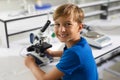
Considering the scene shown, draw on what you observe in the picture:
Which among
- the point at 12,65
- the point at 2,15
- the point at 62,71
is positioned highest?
the point at 2,15

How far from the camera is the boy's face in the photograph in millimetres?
1119

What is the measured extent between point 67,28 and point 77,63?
0.23m

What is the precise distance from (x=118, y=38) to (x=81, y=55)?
100 cm

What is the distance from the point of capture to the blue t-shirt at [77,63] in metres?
1.06

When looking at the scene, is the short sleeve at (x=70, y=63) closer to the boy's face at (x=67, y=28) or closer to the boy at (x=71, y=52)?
the boy at (x=71, y=52)

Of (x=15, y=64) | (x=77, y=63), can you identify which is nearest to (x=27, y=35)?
(x=15, y=64)

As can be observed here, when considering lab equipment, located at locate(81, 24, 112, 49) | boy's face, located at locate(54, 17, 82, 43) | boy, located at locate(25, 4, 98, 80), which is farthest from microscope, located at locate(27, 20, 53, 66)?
lab equipment, located at locate(81, 24, 112, 49)

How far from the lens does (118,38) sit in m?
1.94

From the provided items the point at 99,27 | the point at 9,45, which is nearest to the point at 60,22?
the point at 9,45

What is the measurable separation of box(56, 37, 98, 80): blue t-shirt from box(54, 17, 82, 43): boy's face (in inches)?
2.7

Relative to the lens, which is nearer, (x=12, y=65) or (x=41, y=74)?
(x=41, y=74)

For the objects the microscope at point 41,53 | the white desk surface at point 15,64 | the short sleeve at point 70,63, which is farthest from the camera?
the microscope at point 41,53

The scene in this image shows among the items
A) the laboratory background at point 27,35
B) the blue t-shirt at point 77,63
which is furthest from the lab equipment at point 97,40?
the blue t-shirt at point 77,63

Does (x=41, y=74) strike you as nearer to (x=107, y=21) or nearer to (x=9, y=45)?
(x=9, y=45)
